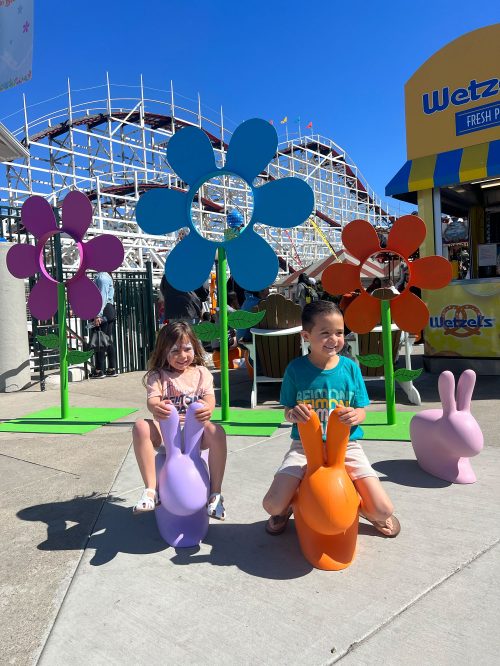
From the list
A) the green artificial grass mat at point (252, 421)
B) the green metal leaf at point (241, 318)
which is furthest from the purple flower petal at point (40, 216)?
the green artificial grass mat at point (252, 421)

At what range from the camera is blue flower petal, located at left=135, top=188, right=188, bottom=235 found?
14.9 ft

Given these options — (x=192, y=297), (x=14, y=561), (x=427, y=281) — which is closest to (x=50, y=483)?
(x=14, y=561)

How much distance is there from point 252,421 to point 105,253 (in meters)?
2.06

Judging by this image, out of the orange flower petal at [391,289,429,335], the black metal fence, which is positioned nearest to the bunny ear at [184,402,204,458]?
the orange flower petal at [391,289,429,335]

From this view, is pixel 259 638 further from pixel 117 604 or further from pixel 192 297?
pixel 192 297

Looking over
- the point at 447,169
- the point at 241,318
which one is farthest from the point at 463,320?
the point at 241,318

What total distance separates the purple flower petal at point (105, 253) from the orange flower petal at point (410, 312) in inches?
98.7

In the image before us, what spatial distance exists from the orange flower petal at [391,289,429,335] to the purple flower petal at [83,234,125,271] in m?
2.51

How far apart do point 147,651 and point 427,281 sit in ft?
11.1

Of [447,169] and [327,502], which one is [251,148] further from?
[447,169]

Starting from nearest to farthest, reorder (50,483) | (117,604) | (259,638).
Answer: (259,638) < (117,604) < (50,483)

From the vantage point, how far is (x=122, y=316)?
27.2ft

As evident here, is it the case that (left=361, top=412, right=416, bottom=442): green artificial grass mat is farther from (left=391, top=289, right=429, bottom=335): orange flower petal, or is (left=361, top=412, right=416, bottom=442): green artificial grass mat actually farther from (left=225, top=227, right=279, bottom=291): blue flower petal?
(left=225, top=227, right=279, bottom=291): blue flower petal

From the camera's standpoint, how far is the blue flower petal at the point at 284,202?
4367 mm
